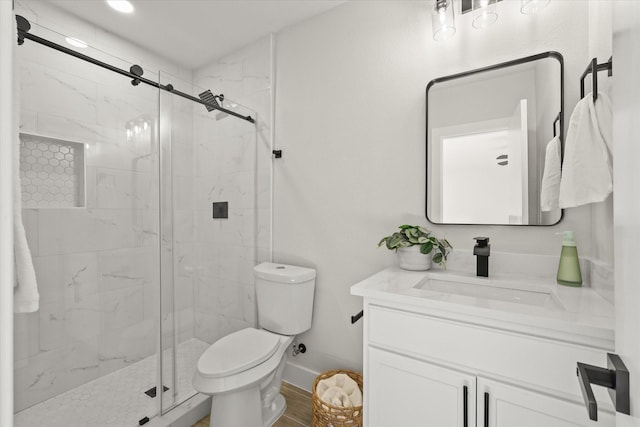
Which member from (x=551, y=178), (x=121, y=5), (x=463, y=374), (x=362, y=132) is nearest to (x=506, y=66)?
(x=551, y=178)

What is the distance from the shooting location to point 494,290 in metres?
1.20

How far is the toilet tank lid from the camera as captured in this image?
5.53 feet

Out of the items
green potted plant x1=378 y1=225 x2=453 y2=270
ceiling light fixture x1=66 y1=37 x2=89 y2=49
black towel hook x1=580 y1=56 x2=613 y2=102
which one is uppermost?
ceiling light fixture x1=66 y1=37 x2=89 y2=49

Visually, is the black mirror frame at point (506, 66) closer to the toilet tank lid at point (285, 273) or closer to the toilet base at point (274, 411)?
the toilet tank lid at point (285, 273)

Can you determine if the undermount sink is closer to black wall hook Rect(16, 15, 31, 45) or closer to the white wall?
the white wall

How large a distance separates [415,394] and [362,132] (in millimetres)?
1268

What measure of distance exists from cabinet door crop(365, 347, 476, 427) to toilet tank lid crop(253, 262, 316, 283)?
27.0 inches

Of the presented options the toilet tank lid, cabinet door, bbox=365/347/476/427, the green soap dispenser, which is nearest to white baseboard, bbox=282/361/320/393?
the toilet tank lid

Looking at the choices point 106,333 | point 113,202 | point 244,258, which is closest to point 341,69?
point 244,258

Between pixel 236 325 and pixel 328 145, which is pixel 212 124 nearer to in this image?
pixel 328 145

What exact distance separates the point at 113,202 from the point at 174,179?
0.36 metres

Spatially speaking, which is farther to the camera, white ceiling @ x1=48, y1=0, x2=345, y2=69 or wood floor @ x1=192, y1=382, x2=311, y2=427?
white ceiling @ x1=48, y1=0, x2=345, y2=69

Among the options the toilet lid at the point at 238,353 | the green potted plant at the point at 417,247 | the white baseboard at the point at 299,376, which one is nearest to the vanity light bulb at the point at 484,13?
the green potted plant at the point at 417,247

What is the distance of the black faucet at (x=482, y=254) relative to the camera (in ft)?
4.09
